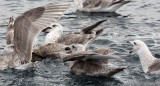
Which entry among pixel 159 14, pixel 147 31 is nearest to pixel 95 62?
pixel 147 31

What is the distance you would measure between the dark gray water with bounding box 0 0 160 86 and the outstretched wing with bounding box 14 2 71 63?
0.80 metres

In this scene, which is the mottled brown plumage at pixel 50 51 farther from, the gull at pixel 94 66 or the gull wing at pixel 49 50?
the gull at pixel 94 66

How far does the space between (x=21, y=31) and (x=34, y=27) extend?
0.31m

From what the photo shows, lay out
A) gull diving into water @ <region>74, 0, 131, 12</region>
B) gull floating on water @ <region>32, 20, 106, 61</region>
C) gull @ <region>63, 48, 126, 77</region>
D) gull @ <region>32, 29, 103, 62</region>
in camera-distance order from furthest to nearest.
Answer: gull diving into water @ <region>74, 0, 131, 12</region> → gull floating on water @ <region>32, 20, 106, 61</region> → gull @ <region>32, 29, 103, 62</region> → gull @ <region>63, 48, 126, 77</region>

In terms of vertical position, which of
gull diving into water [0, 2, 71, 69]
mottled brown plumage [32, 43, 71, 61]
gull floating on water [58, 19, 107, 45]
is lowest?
mottled brown plumage [32, 43, 71, 61]

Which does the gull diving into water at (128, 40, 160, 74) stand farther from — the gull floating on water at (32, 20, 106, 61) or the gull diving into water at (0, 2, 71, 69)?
the gull diving into water at (0, 2, 71, 69)

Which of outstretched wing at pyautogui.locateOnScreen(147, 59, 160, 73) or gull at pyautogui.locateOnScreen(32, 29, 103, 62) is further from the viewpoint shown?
gull at pyautogui.locateOnScreen(32, 29, 103, 62)

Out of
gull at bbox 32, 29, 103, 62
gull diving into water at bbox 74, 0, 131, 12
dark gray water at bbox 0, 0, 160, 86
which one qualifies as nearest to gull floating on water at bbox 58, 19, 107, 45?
gull at bbox 32, 29, 103, 62

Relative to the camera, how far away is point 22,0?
17.9 meters

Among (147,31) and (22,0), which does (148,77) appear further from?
(22,0)

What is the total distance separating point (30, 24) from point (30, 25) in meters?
0.02

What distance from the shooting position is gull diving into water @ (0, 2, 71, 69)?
9141mm

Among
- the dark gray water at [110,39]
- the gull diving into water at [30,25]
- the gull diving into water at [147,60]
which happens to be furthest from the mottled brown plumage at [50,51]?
the gull diving into water at [147,60]

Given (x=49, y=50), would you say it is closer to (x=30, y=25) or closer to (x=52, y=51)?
(x=52, y=51)
